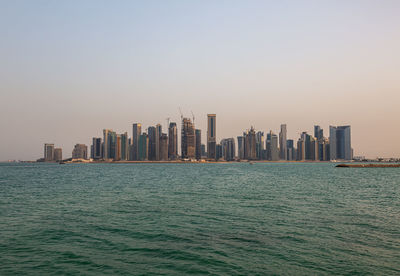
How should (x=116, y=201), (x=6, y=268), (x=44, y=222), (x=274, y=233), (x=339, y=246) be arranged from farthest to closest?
1. (x=116, y=201)
2. (x=44, y=222)
3. (x=274, y=233)
4. (x=339, y=246)
5. (x=6, y=268)

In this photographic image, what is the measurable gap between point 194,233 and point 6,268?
14.2 meters

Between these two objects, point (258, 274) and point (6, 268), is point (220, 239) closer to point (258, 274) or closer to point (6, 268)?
point (258, 274)

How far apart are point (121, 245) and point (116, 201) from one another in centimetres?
2631

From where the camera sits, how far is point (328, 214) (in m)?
35.7

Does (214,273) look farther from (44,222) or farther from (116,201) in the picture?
(116,201)

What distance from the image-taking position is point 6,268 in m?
18.3

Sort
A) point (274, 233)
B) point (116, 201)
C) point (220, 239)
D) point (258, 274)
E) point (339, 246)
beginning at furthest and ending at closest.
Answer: point (116, 201) < point (274, 233) < point (220, 239) < point (339, 246) < point (258, 274)

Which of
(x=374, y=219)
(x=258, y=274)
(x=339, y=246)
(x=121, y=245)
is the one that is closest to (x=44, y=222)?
(x=121, y=245)

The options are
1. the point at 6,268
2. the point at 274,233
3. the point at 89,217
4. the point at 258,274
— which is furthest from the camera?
the point at 89,217

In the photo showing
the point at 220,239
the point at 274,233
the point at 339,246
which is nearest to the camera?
the point at 339,246

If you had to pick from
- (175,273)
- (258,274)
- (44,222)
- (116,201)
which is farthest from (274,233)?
(116,201)

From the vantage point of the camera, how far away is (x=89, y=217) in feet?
113

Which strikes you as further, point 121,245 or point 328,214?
point 328,214

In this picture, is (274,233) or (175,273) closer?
(175,273)
